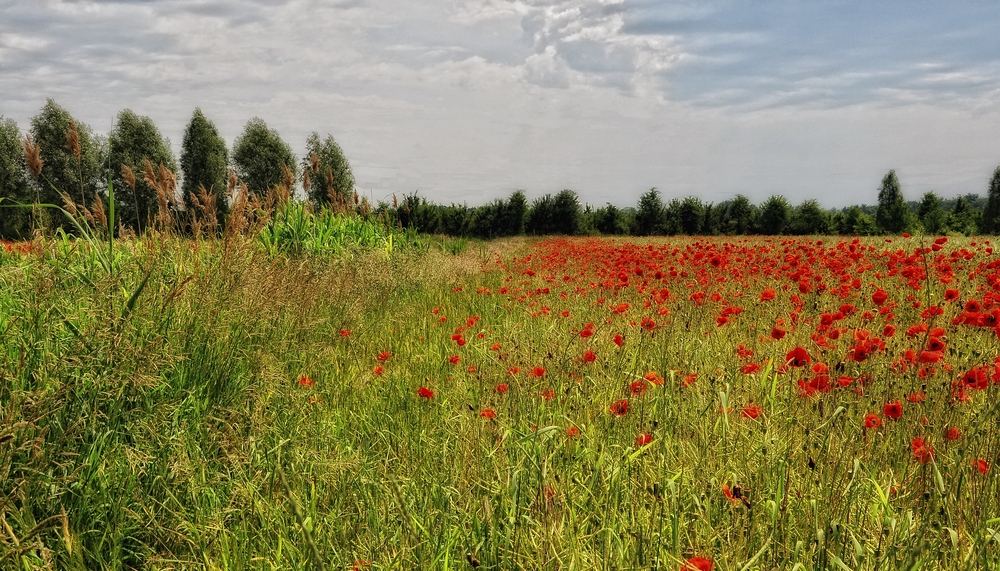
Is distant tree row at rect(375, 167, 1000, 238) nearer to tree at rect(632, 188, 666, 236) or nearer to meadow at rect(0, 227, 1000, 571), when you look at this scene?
tree at rect(632, 188, 666, 236)

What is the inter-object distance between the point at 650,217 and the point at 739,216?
544 cm

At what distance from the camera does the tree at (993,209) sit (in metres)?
43.9

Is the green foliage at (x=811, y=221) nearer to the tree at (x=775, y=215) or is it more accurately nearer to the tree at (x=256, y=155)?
the tree at (x=775, y=215)

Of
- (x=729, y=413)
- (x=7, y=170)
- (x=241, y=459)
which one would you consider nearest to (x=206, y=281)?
(x=241, y=459)

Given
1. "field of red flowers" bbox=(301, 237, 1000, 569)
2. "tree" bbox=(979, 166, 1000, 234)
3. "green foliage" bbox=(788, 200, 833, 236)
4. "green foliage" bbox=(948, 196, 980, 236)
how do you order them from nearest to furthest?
1. "field of red flowers" bbox=(301, 237, 1000, 569)
2. "green foliage" bbox=(788, 200, 833, 236)
3. "green foliage" bbox=(948, 196, 980, 236)
4. "tree" bbox=(979, 166, 1000, 234)

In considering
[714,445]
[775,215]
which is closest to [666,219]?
[775,215]

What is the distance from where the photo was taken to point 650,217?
33.0m

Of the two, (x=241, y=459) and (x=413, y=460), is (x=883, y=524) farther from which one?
(x=241, y=459)

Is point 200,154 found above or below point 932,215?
above

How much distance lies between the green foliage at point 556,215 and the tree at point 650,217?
4.43 meters

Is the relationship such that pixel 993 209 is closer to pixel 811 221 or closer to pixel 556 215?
pixel 811 221

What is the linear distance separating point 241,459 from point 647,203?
32.8 m

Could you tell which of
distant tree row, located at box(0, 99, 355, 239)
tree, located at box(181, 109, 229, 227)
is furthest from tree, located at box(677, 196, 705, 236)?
tree, located at box(181, 109, 229, 227)

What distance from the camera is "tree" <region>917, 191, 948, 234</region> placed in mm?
29406
